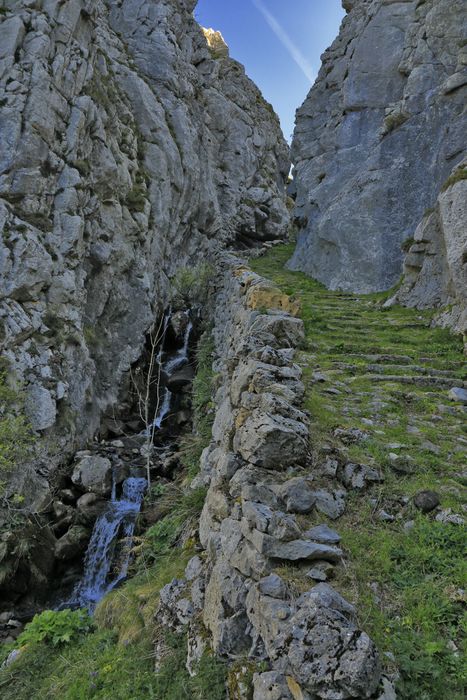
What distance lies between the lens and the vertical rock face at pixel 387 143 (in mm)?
19438

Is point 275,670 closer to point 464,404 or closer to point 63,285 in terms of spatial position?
point 464,404

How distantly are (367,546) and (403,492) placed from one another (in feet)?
3.71

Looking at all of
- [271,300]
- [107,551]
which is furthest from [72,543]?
[271,300]

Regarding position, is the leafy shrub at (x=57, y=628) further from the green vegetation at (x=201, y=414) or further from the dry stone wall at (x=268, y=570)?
the green vegetation at (x=201, y=414)

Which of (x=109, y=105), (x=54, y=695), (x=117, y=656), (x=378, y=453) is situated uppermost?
(x=109, y=105)

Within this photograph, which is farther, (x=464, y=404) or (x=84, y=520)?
(x=84, y=520)

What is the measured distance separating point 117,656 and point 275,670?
3.80 meters

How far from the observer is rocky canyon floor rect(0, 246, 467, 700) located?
3.99m

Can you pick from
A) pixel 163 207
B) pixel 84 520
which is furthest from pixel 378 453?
pixel 163 207

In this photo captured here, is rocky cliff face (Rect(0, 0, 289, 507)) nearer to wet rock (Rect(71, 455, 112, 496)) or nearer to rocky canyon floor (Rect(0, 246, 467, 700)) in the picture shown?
wet rock (Rect(71, 455, 112, 496))

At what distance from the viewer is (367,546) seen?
496 centimetres

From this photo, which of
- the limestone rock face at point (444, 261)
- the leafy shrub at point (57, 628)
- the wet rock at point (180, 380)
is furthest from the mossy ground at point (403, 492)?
the wet rock at point (180, 380)

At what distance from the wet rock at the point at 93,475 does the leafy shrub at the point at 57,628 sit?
893 cm

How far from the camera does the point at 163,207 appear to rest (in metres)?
30.1
